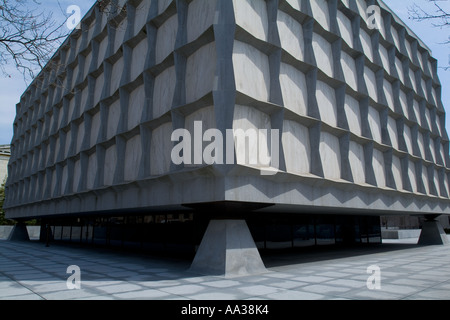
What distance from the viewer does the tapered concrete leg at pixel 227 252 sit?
12.8 metres

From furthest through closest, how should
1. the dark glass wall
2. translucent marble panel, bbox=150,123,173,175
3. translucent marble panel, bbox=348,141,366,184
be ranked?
1. the dark glass wall
2. translucent marble panel, bbox=348,141,366,184
3. translucent marble panel, bbox=150,123,173,175

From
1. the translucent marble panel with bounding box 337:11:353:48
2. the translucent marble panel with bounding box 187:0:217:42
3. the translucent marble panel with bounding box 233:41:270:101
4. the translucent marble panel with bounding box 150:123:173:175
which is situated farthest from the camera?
the translucent marble panel with bounding box 337:11:353:48

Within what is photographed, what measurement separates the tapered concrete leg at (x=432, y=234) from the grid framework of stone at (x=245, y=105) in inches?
102

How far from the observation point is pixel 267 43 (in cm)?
1463

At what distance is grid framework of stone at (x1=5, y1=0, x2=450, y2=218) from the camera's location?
13.8 meters

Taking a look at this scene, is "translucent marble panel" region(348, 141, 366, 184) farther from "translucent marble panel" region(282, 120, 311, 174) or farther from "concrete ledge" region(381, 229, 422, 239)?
"concrete ledge" region(381, 229, 422, 239)

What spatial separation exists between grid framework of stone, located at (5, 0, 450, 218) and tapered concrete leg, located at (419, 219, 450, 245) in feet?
8.51

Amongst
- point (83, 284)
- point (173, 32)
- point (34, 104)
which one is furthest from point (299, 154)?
point (34, 104)

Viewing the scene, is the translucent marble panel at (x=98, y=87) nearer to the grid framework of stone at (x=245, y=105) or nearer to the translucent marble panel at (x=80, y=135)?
the grid framework of stone at (x=245, y=105)

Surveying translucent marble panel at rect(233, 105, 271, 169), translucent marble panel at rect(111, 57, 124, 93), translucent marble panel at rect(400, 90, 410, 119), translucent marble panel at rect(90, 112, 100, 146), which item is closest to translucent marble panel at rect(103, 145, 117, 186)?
translucent marble panel at rect(90, 112, 100, 146)

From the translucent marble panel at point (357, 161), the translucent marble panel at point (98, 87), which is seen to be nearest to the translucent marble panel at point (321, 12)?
the translucent marble panel at point (357, 161)

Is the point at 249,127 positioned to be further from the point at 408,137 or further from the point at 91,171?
the point at 408,137

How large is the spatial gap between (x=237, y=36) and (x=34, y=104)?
32.0 meters

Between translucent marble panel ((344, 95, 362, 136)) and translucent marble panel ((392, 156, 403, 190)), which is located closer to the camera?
translucent marble panel ((344, 95, 362, 136))
